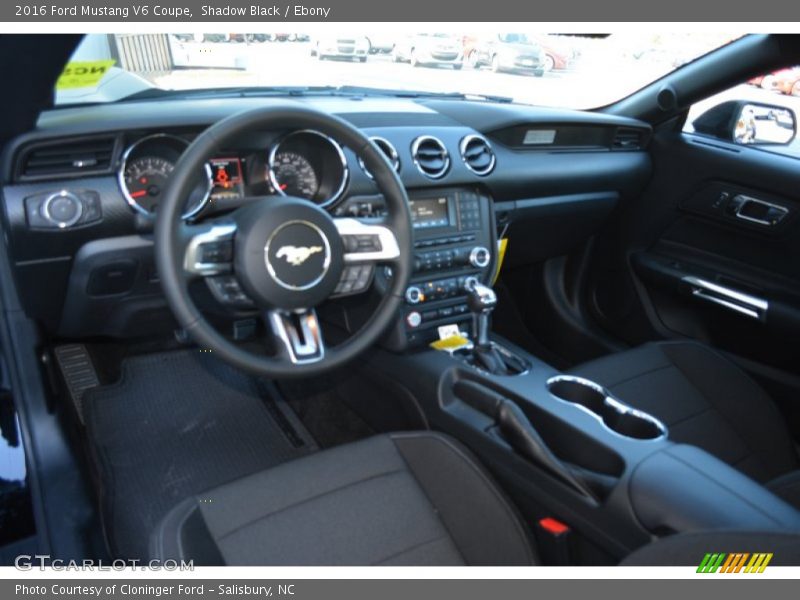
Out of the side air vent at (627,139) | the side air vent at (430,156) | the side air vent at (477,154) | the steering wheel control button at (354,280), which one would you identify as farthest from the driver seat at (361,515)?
the side air vent at (627,139)

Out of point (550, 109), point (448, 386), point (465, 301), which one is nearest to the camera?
point (448, 386)

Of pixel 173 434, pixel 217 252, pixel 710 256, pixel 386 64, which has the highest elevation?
pixel 386 64

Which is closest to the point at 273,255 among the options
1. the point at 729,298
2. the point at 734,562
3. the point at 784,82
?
the point at 734,562

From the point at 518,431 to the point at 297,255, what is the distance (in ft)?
2.35

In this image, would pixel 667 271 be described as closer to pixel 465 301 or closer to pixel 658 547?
pixel 465 301

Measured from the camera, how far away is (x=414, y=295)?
7.31 ft

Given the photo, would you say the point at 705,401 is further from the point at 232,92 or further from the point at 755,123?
the point at 232,92

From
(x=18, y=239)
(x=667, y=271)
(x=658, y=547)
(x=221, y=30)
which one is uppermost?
(x=221, y=30)

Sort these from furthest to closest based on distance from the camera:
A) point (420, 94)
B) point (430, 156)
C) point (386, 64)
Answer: point (420, 94) → point (386, 64) → point (430, 156)

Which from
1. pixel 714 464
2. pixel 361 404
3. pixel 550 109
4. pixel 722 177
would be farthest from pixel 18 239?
pixel 722 177

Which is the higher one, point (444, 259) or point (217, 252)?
point (217, 252)

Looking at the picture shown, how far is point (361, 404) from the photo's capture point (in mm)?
2430

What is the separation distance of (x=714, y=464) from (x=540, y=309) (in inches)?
68.7

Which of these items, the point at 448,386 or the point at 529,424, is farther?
the point at 448,386
